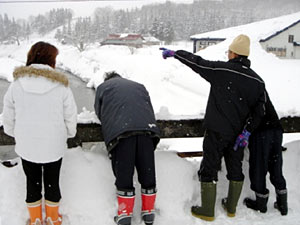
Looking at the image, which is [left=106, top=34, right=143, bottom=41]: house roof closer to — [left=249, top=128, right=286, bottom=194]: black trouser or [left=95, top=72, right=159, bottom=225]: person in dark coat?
[left=249, top=128, right=286, bottom=194]: black trouser

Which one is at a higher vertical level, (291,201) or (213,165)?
(213,165)

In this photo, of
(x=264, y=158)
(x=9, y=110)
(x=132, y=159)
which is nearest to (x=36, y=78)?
(x=9, y=110)

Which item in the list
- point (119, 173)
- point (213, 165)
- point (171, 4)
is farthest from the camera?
point (171, 4)

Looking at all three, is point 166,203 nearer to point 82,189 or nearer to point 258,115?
point 82,189

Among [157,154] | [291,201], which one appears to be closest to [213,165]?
[157,154]

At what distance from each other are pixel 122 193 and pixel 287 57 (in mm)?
34963

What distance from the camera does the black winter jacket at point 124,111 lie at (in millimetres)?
2854

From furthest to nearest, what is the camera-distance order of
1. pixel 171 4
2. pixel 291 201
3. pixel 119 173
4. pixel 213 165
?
pixel 171 4 → pixel 291 201 → pixel 213 165 → pixel 119 173

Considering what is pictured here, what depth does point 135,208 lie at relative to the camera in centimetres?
332

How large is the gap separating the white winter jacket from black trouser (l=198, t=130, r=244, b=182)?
1434 millimetres

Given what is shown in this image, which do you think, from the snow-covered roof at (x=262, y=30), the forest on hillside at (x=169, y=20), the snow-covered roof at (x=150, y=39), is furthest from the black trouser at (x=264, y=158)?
the snow-covered roof at (x=150, y=39)

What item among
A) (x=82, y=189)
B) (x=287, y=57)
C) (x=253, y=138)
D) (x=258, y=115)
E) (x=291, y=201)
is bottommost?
(x=287, y=57)

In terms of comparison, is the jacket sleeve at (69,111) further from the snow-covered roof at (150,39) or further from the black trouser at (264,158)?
the snow-covered roof at (150,39)

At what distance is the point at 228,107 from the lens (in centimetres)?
306
